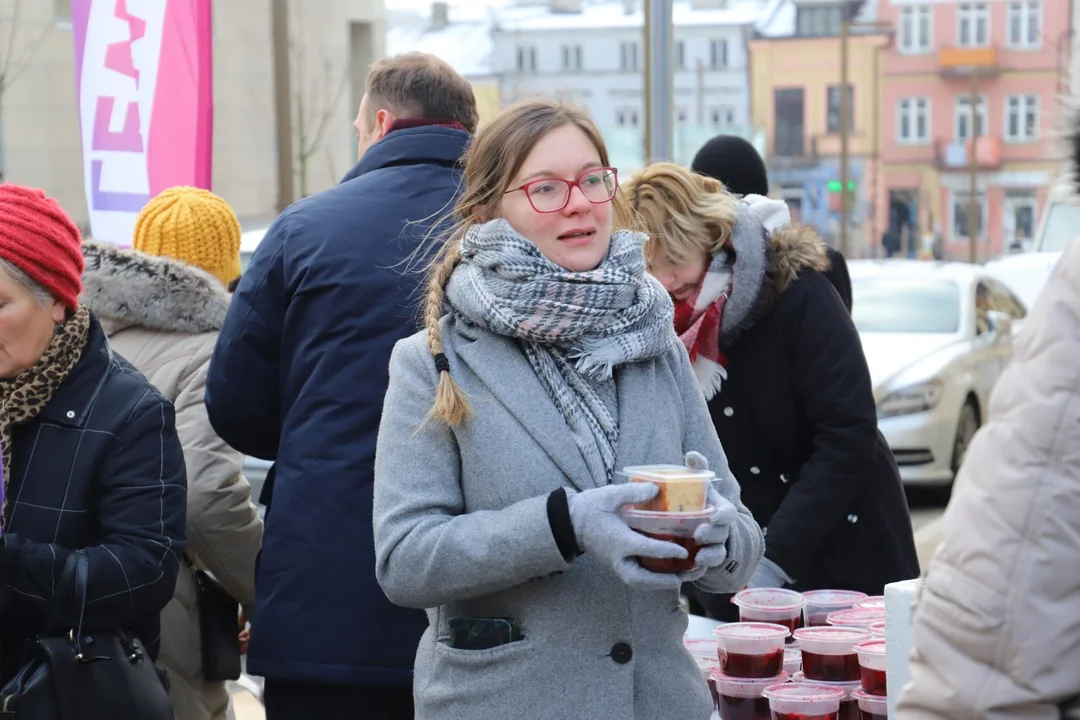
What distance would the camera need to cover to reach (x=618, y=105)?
256ft

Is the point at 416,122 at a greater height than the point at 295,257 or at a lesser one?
greater

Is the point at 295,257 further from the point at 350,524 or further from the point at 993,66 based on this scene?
the point at 993,66

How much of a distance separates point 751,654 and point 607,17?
77802 mm

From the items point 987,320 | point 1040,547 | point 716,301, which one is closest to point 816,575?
point 716,301

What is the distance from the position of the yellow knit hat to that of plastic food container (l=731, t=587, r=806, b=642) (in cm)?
188

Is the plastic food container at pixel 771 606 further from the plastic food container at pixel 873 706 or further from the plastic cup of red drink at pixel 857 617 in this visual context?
the plastic food container at pixel 873 706

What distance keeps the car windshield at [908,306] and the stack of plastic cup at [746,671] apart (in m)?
9.59

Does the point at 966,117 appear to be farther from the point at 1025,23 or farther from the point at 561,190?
the point at 561,190

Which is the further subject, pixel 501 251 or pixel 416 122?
pixel 416 122

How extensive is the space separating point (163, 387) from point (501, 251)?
65.6 inches

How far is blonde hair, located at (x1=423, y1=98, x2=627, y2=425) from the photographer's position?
2.58 metres

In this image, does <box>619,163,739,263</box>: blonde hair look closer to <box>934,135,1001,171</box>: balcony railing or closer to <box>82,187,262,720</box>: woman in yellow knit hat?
<box>82,187,262,720</box>: woman in yellow knit hat

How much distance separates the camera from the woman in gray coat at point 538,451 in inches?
93.3

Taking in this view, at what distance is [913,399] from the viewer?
11219 millimetres
